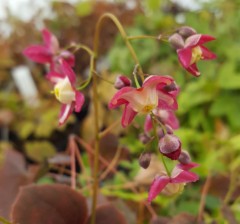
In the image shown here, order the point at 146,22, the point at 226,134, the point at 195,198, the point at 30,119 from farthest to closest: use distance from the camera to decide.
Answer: the point at 146,22
the point at 30,119
the point at 226,134
the point at 195,198

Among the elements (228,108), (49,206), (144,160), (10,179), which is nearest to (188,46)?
(144,160)

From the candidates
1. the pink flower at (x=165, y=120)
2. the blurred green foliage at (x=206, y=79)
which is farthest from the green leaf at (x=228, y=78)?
the pink flower at (x=165, y=120)

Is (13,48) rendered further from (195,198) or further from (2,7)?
(195,198)

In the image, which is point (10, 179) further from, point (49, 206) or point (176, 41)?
point (176, 41)

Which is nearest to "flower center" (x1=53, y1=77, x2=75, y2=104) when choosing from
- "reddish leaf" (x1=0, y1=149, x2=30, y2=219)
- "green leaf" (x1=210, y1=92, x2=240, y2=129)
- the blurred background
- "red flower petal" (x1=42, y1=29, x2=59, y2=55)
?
"red flower petal" (x1=42, y1=29, x2=59, y2=55)

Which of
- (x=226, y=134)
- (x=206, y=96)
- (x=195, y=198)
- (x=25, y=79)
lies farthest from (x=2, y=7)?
(x=195, y=198)

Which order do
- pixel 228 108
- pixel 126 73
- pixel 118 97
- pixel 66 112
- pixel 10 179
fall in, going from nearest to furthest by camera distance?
pixel 118 97
pixel 66 112
pixel 10 179
pixel 228 108
pixel 126 73

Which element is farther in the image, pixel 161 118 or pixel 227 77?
pixel 227 77
